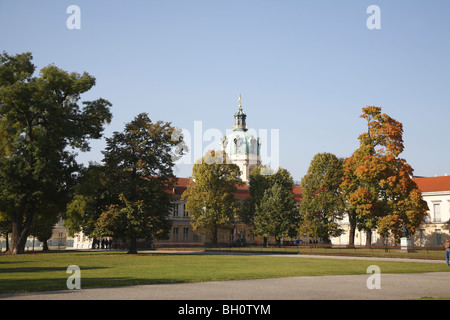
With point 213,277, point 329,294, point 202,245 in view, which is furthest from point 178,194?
point 329,294

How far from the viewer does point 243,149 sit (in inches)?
6225

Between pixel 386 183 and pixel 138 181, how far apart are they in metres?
28.9

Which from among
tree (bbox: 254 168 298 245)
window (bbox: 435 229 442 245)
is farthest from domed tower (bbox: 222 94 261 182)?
window (bbox: 435 229 442 245)

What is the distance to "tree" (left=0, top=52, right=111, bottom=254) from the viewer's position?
151 ft

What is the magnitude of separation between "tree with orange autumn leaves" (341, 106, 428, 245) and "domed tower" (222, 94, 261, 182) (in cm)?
9386

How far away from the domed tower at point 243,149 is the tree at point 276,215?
69.1m

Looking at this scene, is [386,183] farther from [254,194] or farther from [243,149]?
[243,149]

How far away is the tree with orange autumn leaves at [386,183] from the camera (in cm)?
5684

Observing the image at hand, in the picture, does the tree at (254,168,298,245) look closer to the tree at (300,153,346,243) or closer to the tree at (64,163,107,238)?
the tree at (300,153,346,243)

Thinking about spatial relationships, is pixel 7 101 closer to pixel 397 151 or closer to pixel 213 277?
pixel 213 277

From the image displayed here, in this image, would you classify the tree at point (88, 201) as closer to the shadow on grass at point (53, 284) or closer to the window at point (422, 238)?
the shadow on grass at point (53, 284)

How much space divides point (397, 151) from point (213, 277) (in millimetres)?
43492

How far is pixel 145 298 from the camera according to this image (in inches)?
527

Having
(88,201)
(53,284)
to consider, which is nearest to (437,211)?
(88,201)
